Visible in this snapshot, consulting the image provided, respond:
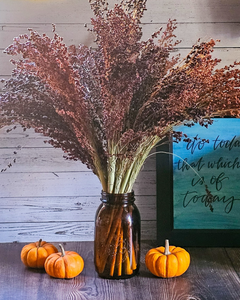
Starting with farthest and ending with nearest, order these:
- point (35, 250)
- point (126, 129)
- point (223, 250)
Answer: point (223, 250)
point (35, 250)
point (126, 129)

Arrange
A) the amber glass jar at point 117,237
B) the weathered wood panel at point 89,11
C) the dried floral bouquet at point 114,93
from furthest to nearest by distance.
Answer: the weathered wood panel at point 89,11
the amber glass jar at point 117,237
the dried floral bouquet at point 114,93

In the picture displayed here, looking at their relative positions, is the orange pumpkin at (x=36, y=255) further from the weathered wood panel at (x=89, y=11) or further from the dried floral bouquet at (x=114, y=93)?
the weathered wood panel at (x=89, y=11)

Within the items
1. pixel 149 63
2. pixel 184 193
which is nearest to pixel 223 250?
pixel 184 193

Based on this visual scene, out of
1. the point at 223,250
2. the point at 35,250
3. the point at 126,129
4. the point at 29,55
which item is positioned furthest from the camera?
the point at 223,250

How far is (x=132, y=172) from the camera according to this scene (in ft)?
3.14

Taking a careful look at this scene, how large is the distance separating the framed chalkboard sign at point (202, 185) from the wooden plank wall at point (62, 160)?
8 centimetres

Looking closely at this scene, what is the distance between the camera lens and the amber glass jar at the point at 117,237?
941mm

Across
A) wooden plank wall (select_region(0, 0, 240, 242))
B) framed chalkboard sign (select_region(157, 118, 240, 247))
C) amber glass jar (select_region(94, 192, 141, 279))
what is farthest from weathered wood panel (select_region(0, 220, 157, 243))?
amber glass jar (select_region(94, 192, 141, 279))

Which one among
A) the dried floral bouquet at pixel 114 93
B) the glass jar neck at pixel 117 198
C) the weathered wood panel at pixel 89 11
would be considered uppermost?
the weathered wood panel at pixel 89 11

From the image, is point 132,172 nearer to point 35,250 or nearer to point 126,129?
point 126,129

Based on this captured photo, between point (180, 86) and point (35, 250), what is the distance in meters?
0.66

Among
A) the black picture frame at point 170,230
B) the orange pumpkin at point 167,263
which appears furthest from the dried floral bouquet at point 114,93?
the black picture frame at point 170,230

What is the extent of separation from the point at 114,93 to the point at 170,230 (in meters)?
0.61

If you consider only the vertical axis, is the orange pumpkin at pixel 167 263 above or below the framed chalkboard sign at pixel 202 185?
below
